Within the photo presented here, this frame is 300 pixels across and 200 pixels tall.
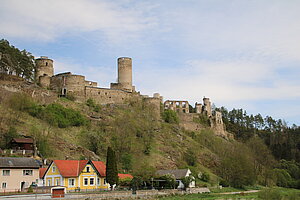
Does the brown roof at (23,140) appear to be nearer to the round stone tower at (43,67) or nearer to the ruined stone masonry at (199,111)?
the round stone tower at (43,67)

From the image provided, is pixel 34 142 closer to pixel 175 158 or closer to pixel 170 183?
pixel 170 183

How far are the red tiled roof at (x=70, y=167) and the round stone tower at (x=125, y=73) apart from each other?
39.0 meters

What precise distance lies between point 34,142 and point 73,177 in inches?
409

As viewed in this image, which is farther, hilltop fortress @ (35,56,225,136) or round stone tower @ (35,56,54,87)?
round stone tower @ (35,56,54,87)

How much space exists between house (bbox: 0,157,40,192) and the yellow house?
5.96ft

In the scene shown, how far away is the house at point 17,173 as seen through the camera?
3921cm

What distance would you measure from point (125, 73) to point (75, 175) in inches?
1703

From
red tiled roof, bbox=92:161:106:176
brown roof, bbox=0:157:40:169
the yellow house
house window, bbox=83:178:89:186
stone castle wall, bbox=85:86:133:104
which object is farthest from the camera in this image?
stone castle wall, bbox=85:86:133:104

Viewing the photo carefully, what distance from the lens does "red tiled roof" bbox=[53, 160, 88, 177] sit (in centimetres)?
4219

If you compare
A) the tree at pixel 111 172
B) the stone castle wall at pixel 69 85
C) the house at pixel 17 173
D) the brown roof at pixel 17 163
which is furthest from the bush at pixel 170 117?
the house at pixel 17 173

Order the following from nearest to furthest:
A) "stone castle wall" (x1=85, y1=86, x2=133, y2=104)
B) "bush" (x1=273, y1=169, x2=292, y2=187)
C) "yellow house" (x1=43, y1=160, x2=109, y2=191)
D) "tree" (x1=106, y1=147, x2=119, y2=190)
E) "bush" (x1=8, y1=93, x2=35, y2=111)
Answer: "yellow house" (x1=43, y1=160, x2=109, y2=191) < "tree" (x1=106, y1=147, x2=119, y2=190) < "bush" (x1=8, y1=93, x2=35, y2=111) < "bush" (x1=273, y1=169, x2=292, y2=187) < "stone castle wall" (x1=85, y1=86, x2=133, y2=104)

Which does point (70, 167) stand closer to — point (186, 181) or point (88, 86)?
point (186, 181)

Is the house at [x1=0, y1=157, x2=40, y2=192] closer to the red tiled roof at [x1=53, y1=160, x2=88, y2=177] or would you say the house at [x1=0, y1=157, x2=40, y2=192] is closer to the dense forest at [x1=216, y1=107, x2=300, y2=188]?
the red tiled roof at [x1=53, y1=160, x2=88, y2=177]

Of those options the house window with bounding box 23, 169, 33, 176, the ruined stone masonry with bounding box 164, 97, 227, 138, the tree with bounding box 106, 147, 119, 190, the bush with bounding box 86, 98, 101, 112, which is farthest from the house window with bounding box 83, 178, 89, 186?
the ruined stone masonry with bounding box 164, 97, 227, 138
